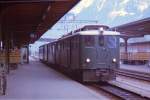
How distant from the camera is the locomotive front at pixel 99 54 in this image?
22.4 m

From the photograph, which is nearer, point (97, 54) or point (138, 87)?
point (138, 87)

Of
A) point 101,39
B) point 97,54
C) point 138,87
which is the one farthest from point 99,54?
point 138,87

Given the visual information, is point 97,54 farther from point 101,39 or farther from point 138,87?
point 138,87

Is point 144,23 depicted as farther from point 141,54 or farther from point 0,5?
point 0,5

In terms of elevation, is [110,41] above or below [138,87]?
above

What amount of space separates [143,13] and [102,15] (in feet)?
71.1

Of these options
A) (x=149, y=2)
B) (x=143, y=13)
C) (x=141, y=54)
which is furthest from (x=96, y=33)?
(x=149, y=2)

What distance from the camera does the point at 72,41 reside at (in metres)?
24.8

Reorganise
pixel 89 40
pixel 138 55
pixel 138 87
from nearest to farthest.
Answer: pixel 138 87 → pixel 89 40 → pixel 138 55

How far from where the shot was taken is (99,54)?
22.6 m

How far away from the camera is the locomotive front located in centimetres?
2241

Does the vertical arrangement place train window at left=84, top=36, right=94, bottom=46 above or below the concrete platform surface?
above

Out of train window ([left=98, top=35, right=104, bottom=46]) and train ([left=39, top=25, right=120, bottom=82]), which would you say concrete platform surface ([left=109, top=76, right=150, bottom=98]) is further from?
train window ([left=98, top=35, right=104, bottom=46])

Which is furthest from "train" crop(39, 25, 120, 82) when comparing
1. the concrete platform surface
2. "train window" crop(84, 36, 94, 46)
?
the concrete platform surface
